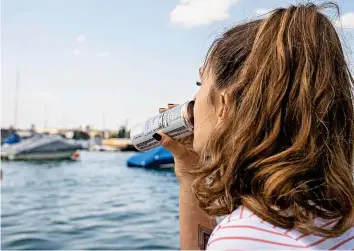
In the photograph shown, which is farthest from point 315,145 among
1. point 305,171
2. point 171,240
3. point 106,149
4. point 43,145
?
point 106,149

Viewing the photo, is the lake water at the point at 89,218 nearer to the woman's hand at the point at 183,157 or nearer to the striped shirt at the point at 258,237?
the woman's hand at the point at 183,157

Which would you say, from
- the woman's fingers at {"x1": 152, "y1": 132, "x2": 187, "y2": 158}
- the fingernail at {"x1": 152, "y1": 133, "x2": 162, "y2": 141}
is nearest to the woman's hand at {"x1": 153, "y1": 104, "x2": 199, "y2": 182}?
the woman's fingers at {"x1": 152, "y1": 132, "x2": 187, "y2": 158}

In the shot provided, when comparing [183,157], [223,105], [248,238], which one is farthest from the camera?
[183,157]

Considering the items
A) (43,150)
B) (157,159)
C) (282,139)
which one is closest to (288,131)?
(282,139)

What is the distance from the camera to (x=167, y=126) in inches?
53.1

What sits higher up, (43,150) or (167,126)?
(43,150)

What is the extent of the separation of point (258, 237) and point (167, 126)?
2.16ft

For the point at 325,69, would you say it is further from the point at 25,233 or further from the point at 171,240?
the point at 25,233

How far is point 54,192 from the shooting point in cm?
1070

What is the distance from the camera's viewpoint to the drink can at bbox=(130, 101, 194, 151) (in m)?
1.23

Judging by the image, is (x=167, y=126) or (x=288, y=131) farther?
(x=167, y=126)

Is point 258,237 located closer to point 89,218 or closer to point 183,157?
point 183,157

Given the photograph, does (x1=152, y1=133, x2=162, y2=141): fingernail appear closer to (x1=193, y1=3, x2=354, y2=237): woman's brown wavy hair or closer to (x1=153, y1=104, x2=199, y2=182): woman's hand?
(x1=153, y1=104, x2=199, y2=182): woman's hand

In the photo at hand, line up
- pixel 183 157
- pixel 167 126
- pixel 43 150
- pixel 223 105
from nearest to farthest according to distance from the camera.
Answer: pixel 223 105
pixel 183 157
pixel 167 126
pixel 43 150
